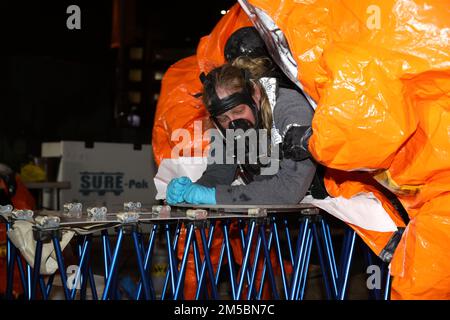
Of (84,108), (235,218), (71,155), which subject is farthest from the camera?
(84,108)

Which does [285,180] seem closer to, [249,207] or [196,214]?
[249,207]

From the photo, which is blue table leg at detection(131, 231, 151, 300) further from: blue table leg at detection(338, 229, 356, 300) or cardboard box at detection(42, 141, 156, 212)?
cardboard box at detection(42, 141, 156, 212)

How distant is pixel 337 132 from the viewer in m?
1.43

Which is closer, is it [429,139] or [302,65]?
[429,139]

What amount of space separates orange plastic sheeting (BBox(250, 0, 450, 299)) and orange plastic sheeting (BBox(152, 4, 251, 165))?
1.21m

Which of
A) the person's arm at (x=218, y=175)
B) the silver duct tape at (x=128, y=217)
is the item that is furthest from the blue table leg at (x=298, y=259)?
the silver duct tape at (x=128, y=217)

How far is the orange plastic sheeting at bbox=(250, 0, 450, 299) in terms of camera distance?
141cm

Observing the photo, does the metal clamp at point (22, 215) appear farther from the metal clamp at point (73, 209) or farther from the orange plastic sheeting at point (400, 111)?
the orange plastic sheeting at point (400, 111)

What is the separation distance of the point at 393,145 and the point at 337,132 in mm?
145

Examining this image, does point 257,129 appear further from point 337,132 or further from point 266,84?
point 337,132

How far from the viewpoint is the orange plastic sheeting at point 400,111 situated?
141 cm

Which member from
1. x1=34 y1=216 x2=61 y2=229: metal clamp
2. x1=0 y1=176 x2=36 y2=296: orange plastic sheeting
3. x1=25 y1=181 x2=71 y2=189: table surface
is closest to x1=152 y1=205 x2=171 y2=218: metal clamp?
x1=34 y1=216 x2=61 y2=229: metal clamp
